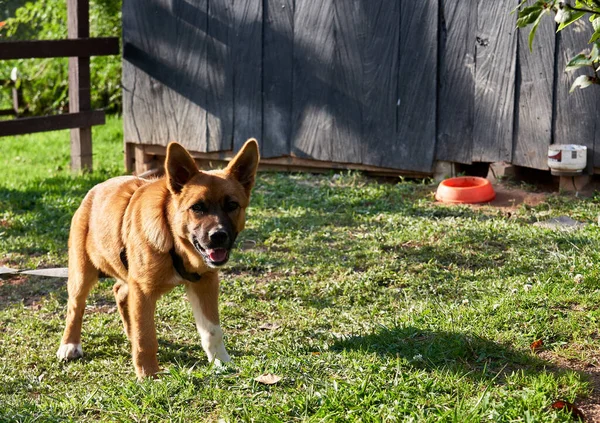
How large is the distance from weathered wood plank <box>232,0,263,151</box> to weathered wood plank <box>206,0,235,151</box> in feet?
0.21

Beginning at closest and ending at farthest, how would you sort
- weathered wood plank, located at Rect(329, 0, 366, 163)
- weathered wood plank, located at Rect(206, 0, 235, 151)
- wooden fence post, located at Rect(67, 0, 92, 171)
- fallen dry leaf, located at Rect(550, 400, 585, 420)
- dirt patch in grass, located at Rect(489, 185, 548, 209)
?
fallen dry leaf, located at Rect(550, 400, 585, 420), dirt patch in grass, located at Rect(489, 185, 548, 209), weathered wood plank, located at Rect(329, 0, 366, 163), weathered wood plank, located at Rect(206, 0, 235, 151), wooden fence post, located at Rect(67, 0, 92, 171)

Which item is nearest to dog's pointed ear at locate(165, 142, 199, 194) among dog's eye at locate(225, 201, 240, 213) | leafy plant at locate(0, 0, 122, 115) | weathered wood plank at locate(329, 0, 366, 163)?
dog's eye at locate(225, 201, 240, 213)

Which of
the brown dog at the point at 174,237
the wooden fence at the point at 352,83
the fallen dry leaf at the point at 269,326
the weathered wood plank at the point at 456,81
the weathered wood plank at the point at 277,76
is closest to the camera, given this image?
the brown dog at the point at 174,237

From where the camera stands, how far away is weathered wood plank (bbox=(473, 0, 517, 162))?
7.95 metres

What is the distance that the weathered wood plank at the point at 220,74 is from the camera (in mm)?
9406

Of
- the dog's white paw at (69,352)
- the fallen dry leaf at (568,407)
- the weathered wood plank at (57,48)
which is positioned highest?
the weathered wood plank at (57,48)

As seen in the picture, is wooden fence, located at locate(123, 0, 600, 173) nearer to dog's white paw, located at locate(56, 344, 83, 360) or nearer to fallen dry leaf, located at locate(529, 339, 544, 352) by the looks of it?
fallen dry leaf, located at locate(529, 339, 544, 352)

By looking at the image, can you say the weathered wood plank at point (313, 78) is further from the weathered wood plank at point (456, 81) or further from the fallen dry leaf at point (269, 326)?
the fallen dry leaf at point (269, 326)

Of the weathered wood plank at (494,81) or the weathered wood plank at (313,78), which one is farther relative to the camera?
the weathered wood plank at (313,78)

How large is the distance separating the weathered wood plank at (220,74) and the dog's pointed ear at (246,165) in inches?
194

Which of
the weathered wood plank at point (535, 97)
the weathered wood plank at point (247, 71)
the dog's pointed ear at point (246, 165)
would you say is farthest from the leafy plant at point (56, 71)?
the dog's pointed ear at point (246, 165)

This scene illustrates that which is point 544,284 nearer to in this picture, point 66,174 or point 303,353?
point 303,353

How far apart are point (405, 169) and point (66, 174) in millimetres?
4318

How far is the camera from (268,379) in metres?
3.89
